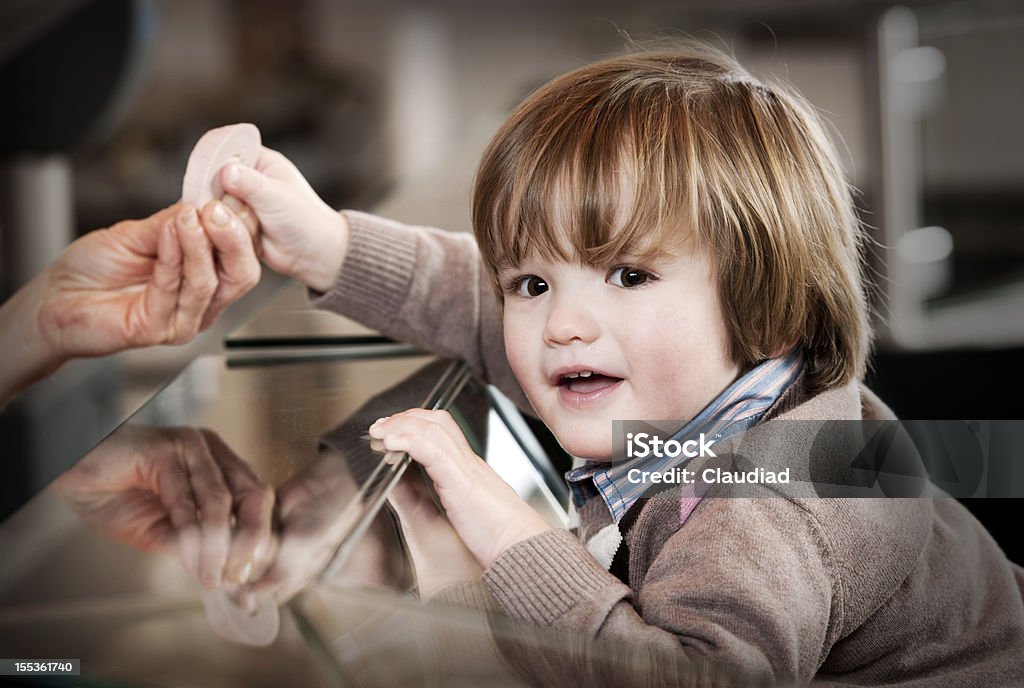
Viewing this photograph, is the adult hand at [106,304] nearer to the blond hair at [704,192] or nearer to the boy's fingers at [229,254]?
the boy's fingers at [229,254]

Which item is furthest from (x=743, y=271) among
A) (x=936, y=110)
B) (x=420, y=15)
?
(x=420, y=15)

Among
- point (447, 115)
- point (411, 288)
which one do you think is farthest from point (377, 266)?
point (447, 115)

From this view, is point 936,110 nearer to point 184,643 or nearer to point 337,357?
point 337,357

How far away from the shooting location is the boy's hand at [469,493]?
242 millimetres

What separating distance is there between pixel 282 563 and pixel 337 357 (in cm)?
17

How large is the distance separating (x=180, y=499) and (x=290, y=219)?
0.11 meters

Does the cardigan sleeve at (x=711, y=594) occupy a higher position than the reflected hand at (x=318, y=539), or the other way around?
the reflected hand at (x=318, y=539)

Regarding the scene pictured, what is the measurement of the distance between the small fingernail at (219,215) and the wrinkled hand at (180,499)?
0.20 feet

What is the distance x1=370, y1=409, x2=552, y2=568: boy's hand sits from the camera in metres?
0.24

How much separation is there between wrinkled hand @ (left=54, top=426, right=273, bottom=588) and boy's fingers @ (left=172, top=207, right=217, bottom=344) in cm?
5

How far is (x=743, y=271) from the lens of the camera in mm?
240

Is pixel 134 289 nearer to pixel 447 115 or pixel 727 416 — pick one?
pixel 727 416

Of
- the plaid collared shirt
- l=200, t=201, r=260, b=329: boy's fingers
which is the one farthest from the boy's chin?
l=200, t=201, r=260, b=329: boy's fingers

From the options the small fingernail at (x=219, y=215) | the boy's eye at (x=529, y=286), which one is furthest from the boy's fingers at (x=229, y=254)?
the boy's eye at (x=529, y=286)
